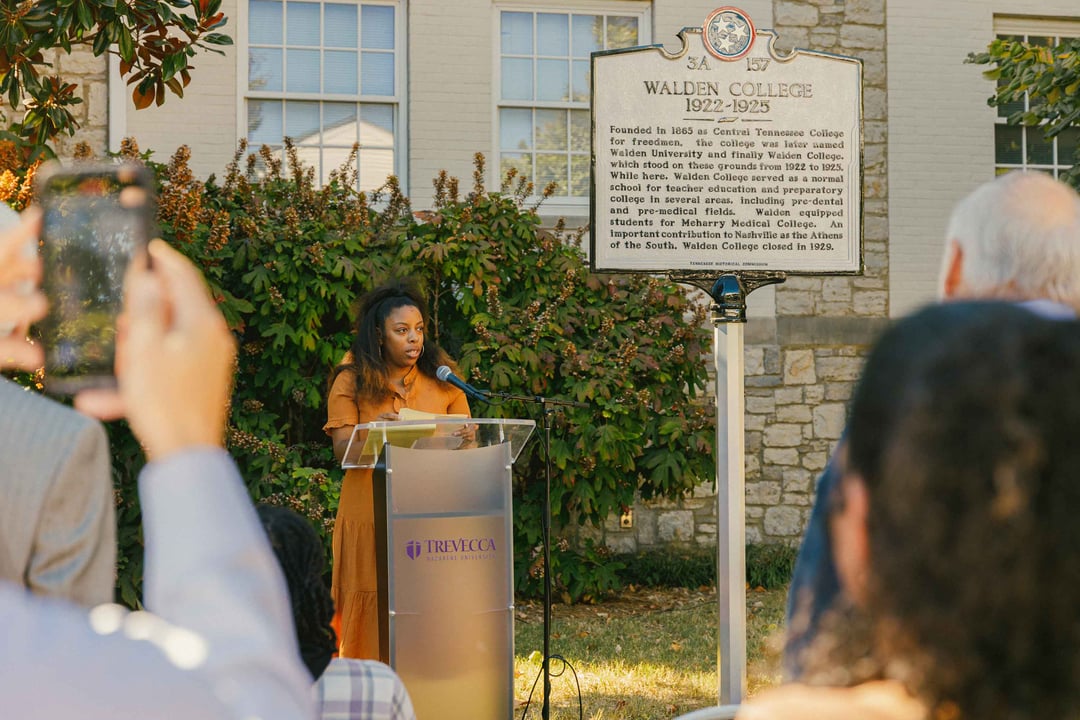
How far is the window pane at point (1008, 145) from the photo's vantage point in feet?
32.3

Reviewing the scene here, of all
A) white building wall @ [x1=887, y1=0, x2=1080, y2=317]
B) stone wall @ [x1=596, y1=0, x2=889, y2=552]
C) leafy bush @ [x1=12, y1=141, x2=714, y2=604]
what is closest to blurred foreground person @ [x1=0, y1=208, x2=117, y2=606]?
leafy bush @ [x1=12, y1=141, x2=714, y2=604]

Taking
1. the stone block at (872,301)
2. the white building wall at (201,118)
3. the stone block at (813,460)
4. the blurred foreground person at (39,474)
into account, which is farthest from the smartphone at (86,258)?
the stone block at (872,301)

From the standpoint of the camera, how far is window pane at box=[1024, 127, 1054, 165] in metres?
9.92

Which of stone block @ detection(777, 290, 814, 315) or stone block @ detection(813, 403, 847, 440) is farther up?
stone block @ detection(777, 290, 814, 315)

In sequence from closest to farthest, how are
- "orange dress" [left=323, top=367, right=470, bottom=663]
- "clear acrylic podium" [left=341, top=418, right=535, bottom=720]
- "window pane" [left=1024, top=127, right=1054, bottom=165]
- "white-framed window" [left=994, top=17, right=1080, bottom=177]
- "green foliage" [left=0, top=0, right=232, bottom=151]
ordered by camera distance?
"clear acrylic podium" [left=341, top=418, right=535, bottom=720] < "orange dress" [left=323, top=367, right=470, bottom=663] < "green foliage" [left=0, top=0, right=232, bottom=151] < "white-framed window" [left=994, top=17, right=1080, bottom=177] < "window pane" [left=1024, top=127, right=1054, bottom=165]

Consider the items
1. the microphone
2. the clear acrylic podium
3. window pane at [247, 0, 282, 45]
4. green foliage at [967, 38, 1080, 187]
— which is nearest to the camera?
the clear acrylic podium

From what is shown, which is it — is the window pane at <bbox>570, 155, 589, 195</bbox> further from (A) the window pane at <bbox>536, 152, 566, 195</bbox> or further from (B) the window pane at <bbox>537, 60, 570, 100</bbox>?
(B) the window pane at <bbox>537, 60, 570, 100</bbox>

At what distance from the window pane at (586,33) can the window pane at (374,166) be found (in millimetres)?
1879

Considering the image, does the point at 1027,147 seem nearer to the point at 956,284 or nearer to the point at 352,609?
the point at 352,609

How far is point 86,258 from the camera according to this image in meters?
0.93

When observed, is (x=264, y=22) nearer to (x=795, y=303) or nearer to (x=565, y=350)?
(x=565, y=350)

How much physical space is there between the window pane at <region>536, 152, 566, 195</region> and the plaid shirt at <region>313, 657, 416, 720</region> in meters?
7.26

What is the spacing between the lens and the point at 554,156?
9.34 metres

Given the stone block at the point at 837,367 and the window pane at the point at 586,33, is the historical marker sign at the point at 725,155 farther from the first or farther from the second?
the window pane at the point at 586,33
